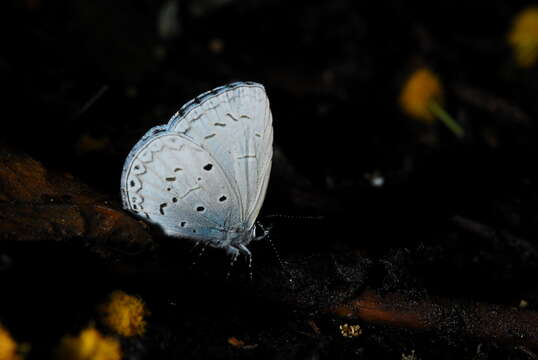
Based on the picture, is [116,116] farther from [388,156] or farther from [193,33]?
[388,156]

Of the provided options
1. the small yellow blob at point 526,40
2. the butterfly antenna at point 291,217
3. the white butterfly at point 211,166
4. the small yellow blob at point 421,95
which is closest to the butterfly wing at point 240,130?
the white butterfly at point 211,166

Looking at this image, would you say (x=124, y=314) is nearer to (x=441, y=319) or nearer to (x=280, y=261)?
(x=280, y=261)

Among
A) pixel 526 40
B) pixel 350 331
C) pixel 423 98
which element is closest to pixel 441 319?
pixel 350 331

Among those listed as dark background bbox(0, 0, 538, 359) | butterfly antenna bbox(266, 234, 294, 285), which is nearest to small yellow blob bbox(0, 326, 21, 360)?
dark background bbox(0, 0, 538, 359)

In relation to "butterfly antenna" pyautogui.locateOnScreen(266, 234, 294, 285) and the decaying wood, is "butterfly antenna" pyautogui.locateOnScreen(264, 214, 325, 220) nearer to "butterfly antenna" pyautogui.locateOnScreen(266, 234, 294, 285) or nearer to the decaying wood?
"butterfly antenna" pyautogui.locateOnScreen(266, 234, 294, 285)

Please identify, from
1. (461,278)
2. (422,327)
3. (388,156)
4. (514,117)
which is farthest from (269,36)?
(422,327)

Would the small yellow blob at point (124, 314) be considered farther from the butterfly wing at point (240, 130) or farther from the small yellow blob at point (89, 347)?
the butterfly wing at point (240, 130)

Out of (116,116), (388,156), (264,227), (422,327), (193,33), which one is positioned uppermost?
(193,33)
